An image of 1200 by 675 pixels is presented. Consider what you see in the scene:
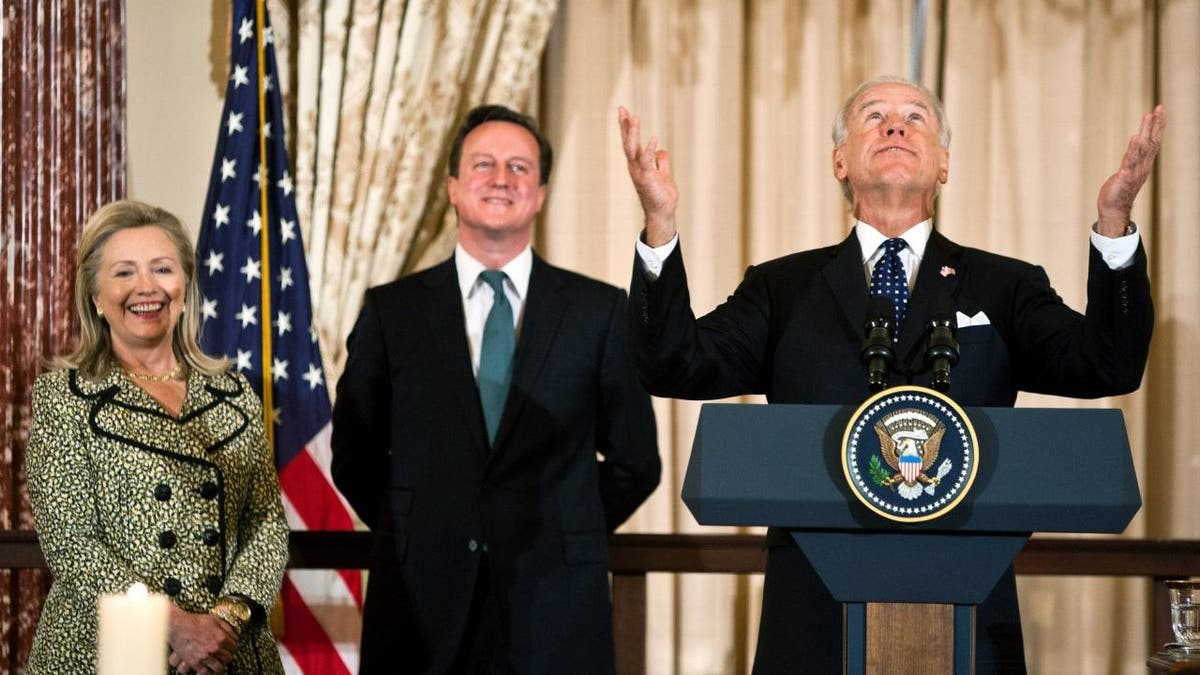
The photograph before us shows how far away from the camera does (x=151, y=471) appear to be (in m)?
2.66

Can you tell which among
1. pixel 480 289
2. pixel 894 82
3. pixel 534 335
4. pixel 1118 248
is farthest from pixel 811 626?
pixel 480 289

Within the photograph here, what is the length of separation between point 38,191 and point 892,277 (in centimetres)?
254

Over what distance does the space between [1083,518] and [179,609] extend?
66.6 inches

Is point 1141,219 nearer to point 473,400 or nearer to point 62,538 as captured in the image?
point 473,400

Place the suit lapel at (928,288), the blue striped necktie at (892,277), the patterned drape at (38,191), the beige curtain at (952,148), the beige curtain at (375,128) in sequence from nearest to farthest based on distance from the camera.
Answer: the suit lapel at (928,288) < the blue striped necktie at (892,277) < the patterned drape at (38,191) < the beige curtain at (375,128) < the beige curtain at (952,148)

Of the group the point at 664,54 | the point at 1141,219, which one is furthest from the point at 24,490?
the point at 1141,219

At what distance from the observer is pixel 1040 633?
4402 mm

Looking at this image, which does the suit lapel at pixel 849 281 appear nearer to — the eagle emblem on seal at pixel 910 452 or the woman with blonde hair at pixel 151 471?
the eagle emblem on seal at pixel 910 452

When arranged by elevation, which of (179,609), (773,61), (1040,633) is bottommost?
(1040,633)

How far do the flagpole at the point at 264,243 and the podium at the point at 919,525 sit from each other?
2.23 meters

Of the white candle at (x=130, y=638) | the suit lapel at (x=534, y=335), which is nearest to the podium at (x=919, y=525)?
the white candle at (x=130, y=638)

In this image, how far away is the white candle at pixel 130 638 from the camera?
1.01 m

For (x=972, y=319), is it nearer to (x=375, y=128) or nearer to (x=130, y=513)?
(x=130, y=513)

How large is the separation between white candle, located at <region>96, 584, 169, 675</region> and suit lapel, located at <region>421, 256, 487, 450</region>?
6.56 ft
